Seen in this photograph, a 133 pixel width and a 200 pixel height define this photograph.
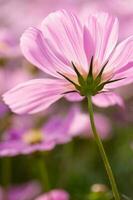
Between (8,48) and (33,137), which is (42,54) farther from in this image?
(8,48)

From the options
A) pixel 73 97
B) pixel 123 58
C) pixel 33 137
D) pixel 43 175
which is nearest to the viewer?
pixel 123 58

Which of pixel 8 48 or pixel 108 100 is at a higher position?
pixel 8 48

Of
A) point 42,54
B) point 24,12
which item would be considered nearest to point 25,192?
point 42,54

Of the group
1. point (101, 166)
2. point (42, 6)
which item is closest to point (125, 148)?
point (101, 166)

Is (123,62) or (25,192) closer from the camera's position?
(123,62)

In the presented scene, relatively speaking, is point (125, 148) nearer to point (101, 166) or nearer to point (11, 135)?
point (101, 166)

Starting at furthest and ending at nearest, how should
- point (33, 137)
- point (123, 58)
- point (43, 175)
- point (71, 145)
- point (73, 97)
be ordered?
point (71, 145) < point (33, 137) < point (43, 175) < point (73, 97) < point (123, 58)

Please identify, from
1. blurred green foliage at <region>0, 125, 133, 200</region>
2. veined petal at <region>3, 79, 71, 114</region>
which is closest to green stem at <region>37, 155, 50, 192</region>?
blurred green foliage at <region>0, 125, 133, 200</region>
